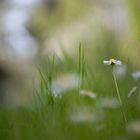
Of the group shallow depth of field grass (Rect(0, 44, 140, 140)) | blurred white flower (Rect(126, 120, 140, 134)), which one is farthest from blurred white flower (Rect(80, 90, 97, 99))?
blurred white flower (Rect(126, 120, 140, 134))

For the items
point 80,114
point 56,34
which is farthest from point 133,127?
point 56,34

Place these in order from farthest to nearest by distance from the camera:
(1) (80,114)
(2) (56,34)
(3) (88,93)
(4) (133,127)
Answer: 1. (2) (56,34)
2. (3) (88,93)
3. (1) (80,114)
4. (4) (133,127)

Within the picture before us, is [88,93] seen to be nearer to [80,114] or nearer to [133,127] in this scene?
[80,114]

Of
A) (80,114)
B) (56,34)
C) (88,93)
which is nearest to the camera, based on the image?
(80,114)

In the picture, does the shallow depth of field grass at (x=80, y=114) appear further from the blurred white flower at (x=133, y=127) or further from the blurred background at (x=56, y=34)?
the blurred background at (x=56, y=34)

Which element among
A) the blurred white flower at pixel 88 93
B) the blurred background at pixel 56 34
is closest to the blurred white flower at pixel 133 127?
the blurred white flower at pixel 88 93

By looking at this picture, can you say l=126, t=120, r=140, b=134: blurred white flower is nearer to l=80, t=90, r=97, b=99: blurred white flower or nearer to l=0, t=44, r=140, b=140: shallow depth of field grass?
l=0, t=44, r=140, b=140: shallow depth of field grass
